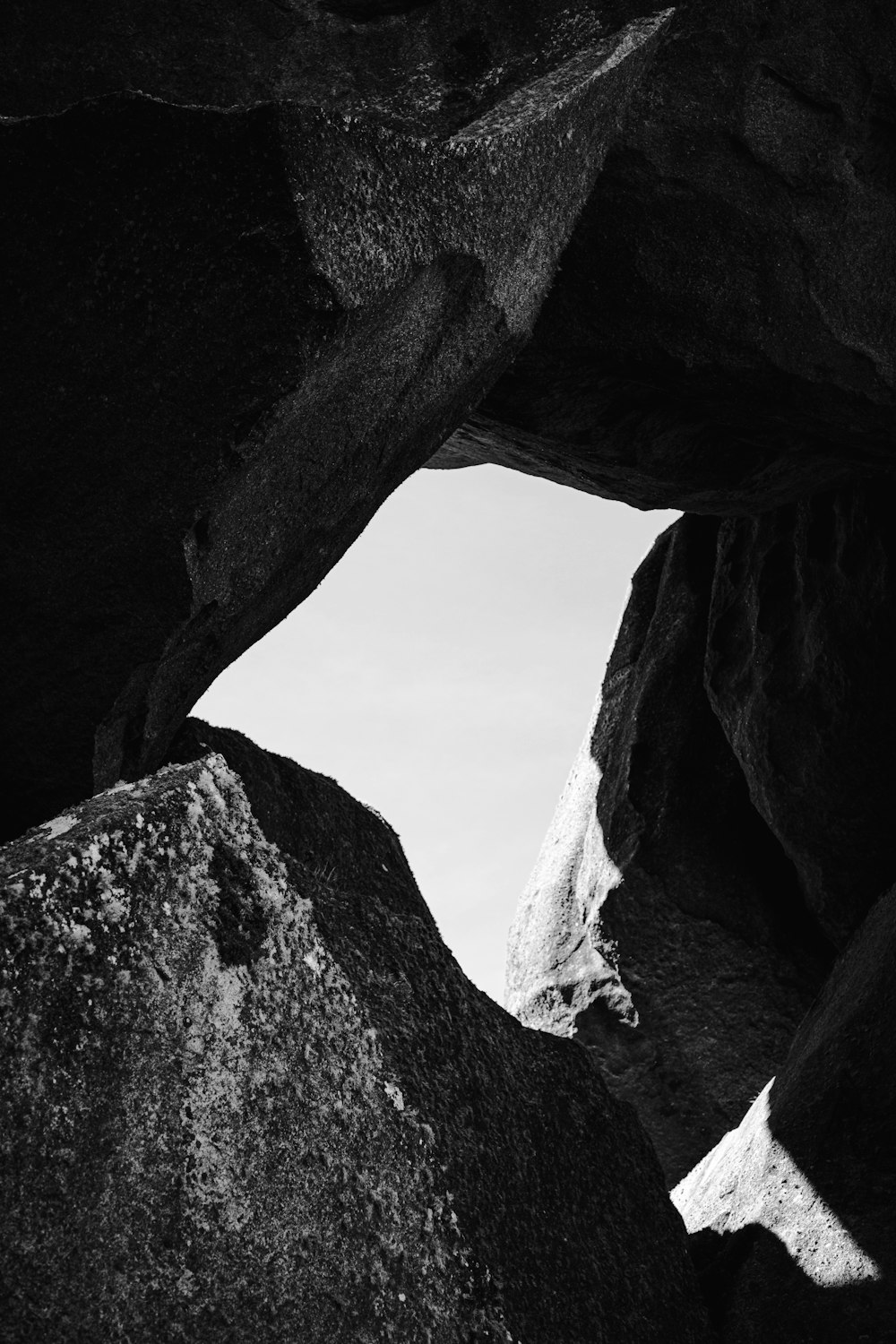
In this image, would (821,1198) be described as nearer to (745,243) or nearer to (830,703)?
(830,703)

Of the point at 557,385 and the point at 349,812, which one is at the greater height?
the point at 557,385

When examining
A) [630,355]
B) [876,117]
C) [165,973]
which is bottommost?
[165,973]

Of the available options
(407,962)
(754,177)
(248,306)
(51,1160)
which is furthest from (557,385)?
(51,1160)

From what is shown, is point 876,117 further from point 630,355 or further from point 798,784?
point 798,784

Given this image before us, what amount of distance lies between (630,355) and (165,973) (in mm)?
2045

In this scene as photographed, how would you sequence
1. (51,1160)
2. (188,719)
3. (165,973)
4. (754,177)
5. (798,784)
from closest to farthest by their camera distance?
(51,1160) < (165,973) < (188,719) < (754,177) < (798,784)

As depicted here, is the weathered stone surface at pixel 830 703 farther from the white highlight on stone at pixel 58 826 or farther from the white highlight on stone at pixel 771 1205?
the white highlight on stone at pixel 58 826

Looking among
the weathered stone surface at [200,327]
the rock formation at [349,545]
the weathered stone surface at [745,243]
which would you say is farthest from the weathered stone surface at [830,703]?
the weathered stone surface at [200,327]

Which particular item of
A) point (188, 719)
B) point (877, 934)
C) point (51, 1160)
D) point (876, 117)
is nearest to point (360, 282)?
point (188, 719)

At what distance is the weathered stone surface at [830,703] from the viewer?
4.02 metres

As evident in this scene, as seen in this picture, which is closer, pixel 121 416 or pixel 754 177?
pixel 121 416

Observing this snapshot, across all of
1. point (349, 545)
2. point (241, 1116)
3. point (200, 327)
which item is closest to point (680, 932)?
point (349, 545)

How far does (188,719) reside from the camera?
293cm

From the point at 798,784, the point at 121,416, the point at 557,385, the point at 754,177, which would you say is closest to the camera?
the point at 121,416
